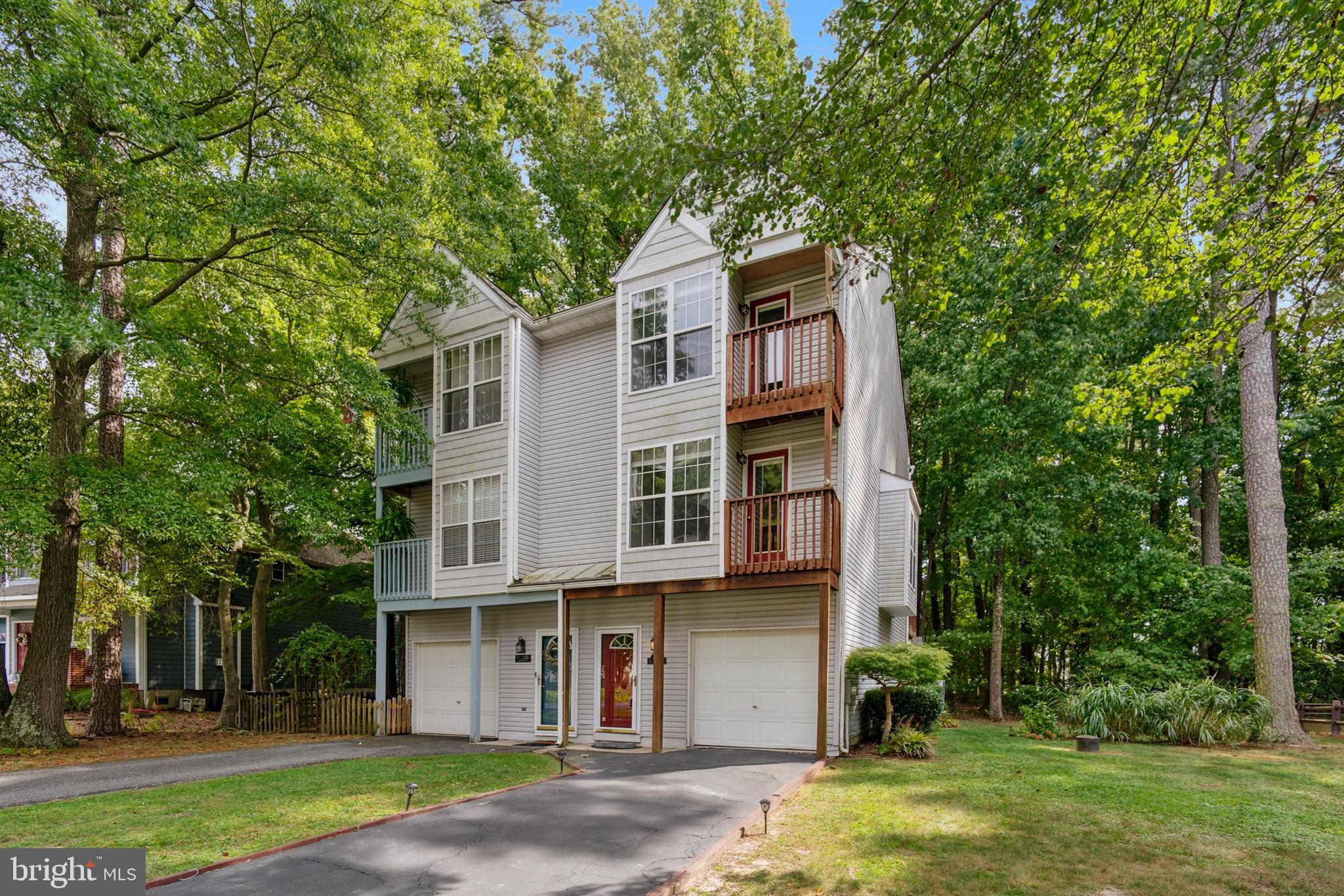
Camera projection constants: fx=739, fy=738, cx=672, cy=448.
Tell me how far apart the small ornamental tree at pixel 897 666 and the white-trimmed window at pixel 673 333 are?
5.55m

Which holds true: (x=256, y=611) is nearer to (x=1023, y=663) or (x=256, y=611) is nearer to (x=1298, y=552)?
(x=1023, y=663)

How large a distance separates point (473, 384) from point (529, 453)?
79.4 inches

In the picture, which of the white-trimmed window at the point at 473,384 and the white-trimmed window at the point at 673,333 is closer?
the white-trimmed window at the point at 673,333

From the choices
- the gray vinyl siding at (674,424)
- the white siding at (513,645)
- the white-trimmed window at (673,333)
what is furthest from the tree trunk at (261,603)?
the white-trimmed window at (673,333)

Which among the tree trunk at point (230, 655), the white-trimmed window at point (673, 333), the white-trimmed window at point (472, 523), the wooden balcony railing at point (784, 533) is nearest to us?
the wooden balcony railing at point (784, 533)

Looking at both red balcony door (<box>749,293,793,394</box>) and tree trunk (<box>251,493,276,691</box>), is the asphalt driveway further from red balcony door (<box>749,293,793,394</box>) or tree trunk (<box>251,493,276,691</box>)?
tree trunk (<box>251,493,276,691</box>)

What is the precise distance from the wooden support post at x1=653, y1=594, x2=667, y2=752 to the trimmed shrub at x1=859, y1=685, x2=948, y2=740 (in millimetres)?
3733

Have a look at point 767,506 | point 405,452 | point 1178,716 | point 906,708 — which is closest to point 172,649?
point 405,452

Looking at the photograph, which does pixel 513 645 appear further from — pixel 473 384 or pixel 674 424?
pixel 674 424

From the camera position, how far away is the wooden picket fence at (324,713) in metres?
16.0

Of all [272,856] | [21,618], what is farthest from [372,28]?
[21,618]

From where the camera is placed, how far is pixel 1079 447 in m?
18.8

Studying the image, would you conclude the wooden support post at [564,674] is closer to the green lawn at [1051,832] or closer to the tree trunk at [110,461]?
the green lawn at [1051,832]

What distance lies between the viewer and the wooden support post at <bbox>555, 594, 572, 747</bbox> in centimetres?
1380
